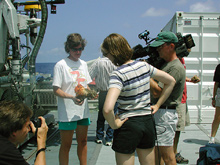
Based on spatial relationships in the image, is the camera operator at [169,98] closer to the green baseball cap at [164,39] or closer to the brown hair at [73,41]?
the green baseball cap at [164,39]

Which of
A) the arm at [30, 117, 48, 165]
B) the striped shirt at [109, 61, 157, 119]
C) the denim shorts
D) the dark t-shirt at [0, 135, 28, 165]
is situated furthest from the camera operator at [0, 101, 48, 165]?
the denim shorts

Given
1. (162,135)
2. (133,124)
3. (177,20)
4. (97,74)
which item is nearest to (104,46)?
(133,124)

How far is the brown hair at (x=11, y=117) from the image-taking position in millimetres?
1567

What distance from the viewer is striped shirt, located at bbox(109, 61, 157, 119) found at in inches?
81.7

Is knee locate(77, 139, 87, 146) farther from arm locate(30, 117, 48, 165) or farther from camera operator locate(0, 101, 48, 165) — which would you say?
camera operator locate(0, 101, 48, 165)

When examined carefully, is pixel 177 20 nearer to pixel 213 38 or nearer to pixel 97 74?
pixel 213 38

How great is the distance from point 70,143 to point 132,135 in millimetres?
1176

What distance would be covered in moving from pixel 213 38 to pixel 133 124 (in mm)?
4736

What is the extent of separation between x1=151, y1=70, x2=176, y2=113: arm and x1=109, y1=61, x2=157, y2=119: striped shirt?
0.70ft

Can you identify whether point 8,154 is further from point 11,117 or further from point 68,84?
point 68,84

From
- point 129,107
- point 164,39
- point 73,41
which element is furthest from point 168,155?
point 73,41

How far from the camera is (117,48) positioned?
2156 millimetres

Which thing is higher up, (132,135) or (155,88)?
(155,88)

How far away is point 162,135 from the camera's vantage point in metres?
2.71
